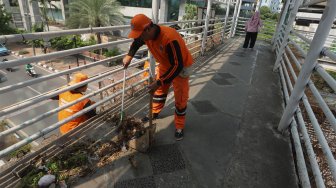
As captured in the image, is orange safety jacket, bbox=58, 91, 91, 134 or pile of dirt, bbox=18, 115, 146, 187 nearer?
pile of dirt, bbox=18, 115, 146, 187

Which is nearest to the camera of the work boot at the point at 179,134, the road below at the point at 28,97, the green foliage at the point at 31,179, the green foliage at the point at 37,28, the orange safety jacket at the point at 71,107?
the green foliage at the point at 31,179

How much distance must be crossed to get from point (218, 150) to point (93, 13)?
24813 millimetres

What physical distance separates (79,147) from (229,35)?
10.5m

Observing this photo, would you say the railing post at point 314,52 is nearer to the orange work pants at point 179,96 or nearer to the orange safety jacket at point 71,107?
the orange work pants at point 179,96

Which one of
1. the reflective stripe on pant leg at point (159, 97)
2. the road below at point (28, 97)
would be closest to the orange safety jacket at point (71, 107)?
the reflective stripe on pant leg at point (159, 97)

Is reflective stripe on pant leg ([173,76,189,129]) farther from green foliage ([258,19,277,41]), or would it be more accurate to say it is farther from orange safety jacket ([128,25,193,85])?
green foliage ([258,19,277,41])

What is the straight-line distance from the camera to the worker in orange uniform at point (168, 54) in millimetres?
2285

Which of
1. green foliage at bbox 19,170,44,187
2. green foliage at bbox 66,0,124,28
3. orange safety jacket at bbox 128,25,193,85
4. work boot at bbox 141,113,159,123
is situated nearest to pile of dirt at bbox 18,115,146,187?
green foliage at bbox 19,170,44,187

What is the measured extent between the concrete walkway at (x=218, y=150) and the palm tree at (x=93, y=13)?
72.8 feet

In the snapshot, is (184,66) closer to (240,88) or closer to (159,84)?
(159,84)

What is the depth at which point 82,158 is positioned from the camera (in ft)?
7.97

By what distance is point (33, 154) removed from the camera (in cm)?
245

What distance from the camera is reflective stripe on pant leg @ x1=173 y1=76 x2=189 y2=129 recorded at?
2.84 meters

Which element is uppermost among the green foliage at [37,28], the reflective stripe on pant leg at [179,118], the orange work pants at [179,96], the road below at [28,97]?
the orange work pants at [179,96]
